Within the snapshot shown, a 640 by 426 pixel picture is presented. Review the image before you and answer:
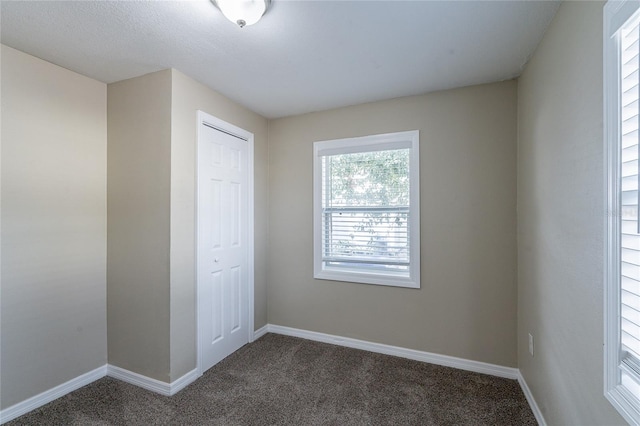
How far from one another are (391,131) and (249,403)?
2.53 metres

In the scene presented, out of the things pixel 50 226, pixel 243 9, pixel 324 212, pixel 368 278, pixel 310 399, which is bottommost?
pixel 310 399

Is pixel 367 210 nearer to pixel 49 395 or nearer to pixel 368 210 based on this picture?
pixel 368 210

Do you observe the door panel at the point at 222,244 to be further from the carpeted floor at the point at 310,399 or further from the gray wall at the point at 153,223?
the carpeted floor at the point at 310,399

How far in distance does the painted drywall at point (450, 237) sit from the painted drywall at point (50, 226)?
1.87m

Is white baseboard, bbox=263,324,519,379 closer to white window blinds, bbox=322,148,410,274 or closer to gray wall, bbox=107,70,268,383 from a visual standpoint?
white window blinds, bbox=322,148,410,274

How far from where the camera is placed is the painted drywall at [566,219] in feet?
3.92

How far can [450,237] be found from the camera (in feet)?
8.25

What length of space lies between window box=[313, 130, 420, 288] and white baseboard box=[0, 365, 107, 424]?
2.04 metres

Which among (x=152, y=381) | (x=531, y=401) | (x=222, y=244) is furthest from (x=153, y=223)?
(x=531, y=401)

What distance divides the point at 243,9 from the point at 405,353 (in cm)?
289

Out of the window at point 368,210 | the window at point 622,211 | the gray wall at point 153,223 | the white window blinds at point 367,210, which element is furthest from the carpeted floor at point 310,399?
the window at point 622,211

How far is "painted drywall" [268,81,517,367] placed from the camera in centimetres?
234

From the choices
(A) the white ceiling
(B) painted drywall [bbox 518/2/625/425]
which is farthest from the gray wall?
(B) painted drywall [bbox 518/2/625/425]

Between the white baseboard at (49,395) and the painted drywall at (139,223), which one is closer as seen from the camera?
the white baseboard at (49,395)
